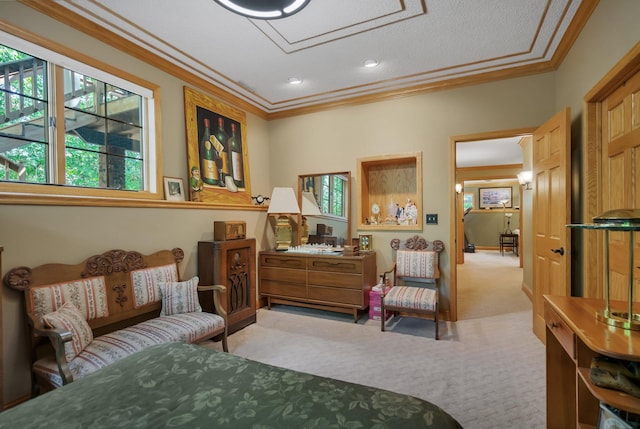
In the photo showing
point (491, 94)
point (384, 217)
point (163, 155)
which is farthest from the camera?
point (384, 217)

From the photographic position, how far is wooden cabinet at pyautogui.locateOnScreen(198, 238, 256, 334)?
3100 mm

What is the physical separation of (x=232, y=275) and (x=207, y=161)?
1382 millimetres

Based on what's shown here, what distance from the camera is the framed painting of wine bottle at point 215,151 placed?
331cm

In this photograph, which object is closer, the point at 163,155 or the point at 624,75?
the point at 624,75

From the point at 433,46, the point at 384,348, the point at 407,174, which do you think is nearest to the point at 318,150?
the point at 407,174

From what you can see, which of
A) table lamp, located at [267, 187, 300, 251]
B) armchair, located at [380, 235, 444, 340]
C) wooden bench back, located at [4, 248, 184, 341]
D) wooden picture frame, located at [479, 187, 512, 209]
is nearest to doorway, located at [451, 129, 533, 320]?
wooden picture frame, located at [479, 187, 512, 209]

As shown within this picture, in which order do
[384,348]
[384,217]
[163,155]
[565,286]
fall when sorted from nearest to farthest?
[565,286], [384,348], [163,155], [384,217]

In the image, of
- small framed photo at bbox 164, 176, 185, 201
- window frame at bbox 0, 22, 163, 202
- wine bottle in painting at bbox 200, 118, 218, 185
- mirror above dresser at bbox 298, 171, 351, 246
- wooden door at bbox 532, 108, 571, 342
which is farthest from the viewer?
mirror above dresser at bbox 298, 171, 351, 246

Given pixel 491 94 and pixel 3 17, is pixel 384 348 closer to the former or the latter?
pixel 491 94

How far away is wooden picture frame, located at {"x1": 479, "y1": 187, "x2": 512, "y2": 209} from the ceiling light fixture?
10773 millimetres

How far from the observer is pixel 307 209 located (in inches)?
172

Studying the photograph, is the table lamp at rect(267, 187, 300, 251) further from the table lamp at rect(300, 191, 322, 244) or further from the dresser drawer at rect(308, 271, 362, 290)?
the dresser drawer at rect(308, 271, 362, 290)

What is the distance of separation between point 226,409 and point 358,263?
266 cm

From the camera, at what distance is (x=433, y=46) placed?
2887mm
